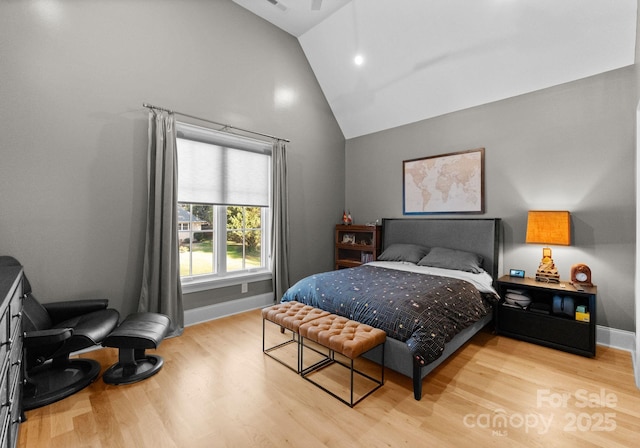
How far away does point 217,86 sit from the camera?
3.59 meters

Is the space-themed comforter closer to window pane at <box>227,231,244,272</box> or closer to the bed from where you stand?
the bed

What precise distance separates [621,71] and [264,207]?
163 inches

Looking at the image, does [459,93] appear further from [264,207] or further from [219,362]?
[219,362]

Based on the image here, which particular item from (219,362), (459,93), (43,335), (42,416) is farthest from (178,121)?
→ (459,93)

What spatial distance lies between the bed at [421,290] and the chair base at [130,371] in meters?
1.30

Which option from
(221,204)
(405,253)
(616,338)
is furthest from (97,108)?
(616,338)

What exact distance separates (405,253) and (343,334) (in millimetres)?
2140

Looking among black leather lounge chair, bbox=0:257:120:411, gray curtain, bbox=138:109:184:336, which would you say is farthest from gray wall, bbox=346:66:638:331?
black leather lounge chair, bbox=0:257:120:411

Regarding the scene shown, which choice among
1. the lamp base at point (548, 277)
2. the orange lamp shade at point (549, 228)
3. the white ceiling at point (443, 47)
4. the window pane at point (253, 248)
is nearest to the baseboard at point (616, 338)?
the lamp base at point (548, 277)

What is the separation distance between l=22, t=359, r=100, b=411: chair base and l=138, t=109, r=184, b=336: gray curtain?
66cm

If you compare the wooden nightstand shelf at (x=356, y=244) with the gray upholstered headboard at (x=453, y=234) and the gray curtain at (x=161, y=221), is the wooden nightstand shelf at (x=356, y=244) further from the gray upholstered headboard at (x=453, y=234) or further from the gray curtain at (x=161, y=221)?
the gray curtain at (x=161, y=221)

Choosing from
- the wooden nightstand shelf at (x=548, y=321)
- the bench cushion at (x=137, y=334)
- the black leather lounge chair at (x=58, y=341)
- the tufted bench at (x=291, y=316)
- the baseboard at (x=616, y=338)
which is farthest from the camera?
the baseboard at (x=616, y=338)

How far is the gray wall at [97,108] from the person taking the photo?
2.43m

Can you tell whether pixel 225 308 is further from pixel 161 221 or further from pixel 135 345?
pixel 135 345
